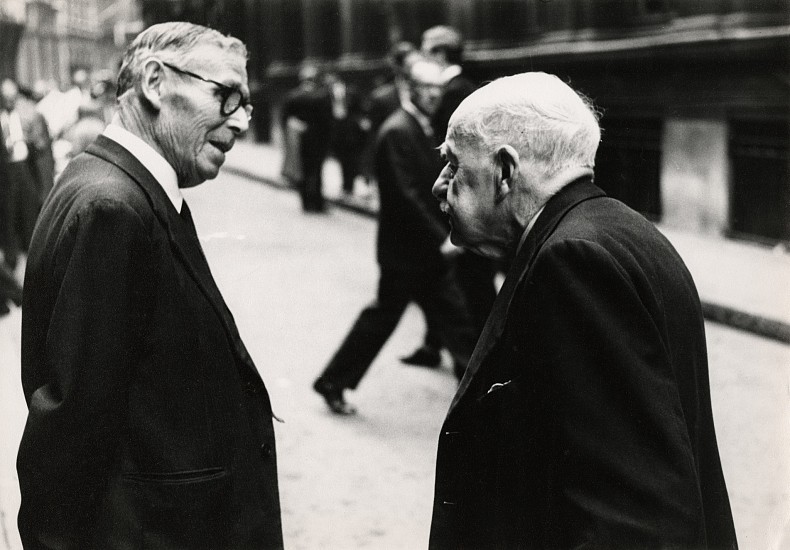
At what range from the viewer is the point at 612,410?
1810 mm

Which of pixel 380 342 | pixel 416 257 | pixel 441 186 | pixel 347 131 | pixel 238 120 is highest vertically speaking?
pixel 238 120

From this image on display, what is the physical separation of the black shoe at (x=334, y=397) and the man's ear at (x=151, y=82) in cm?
410

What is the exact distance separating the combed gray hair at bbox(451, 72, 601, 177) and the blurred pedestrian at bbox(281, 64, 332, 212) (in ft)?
48.7

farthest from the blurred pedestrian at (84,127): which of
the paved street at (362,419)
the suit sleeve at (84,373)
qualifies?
the suit sleeve at (84,373)

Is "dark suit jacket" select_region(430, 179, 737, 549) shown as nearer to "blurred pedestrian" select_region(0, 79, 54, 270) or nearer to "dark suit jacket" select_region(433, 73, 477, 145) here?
"dark suit jacket" select_region(433, 73, 477, 145)

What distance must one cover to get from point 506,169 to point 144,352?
85 centimetres

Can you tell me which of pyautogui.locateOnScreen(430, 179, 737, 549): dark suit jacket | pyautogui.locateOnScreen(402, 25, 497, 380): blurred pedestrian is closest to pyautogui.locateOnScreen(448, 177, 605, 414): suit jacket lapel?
pyautogui.locateOnScreen(430, 179, 737, 549): dark suit jacket

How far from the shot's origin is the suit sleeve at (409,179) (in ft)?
20.4

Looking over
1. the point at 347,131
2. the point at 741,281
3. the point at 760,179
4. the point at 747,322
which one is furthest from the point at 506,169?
the point at 347,131

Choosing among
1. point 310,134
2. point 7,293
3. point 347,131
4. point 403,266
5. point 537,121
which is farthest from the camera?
point 347,131

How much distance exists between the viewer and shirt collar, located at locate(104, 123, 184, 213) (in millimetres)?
2363

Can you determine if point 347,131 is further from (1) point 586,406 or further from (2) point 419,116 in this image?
(1) point 586,406

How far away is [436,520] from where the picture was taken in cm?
215

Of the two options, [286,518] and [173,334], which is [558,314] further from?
[286,518]
